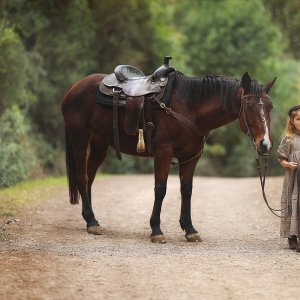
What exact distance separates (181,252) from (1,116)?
1101 centimetres

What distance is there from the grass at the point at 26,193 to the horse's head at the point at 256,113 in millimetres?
4734

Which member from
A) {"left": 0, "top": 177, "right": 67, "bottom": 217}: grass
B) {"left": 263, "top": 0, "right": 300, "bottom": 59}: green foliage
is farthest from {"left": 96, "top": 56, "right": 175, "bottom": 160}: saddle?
{"left": 263, "top": 0, "right": 300, "bottom": 59}: green foliage

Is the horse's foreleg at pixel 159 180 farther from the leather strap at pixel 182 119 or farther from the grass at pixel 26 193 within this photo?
the grass at pixel 26 193

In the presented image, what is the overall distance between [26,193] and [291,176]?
8396 millimetres

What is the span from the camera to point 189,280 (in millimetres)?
5867

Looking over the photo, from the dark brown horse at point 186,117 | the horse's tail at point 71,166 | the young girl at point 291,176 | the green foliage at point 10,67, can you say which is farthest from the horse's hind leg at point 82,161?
the green foliage at point 10,67

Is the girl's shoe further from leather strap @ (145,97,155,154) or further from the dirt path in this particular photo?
leather strap @ (145,97,155,154)

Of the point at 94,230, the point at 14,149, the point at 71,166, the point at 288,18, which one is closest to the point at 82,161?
the point at 71,166

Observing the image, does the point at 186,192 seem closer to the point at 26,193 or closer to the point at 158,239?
the point at 158,239

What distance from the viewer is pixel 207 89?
8.47 metres

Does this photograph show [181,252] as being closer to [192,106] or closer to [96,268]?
[96,268]

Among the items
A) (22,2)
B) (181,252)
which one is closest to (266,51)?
(22,2)

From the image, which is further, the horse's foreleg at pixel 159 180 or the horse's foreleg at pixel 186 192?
the horse's foreleg at pixel 186 192

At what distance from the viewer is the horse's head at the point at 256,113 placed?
307 inches
